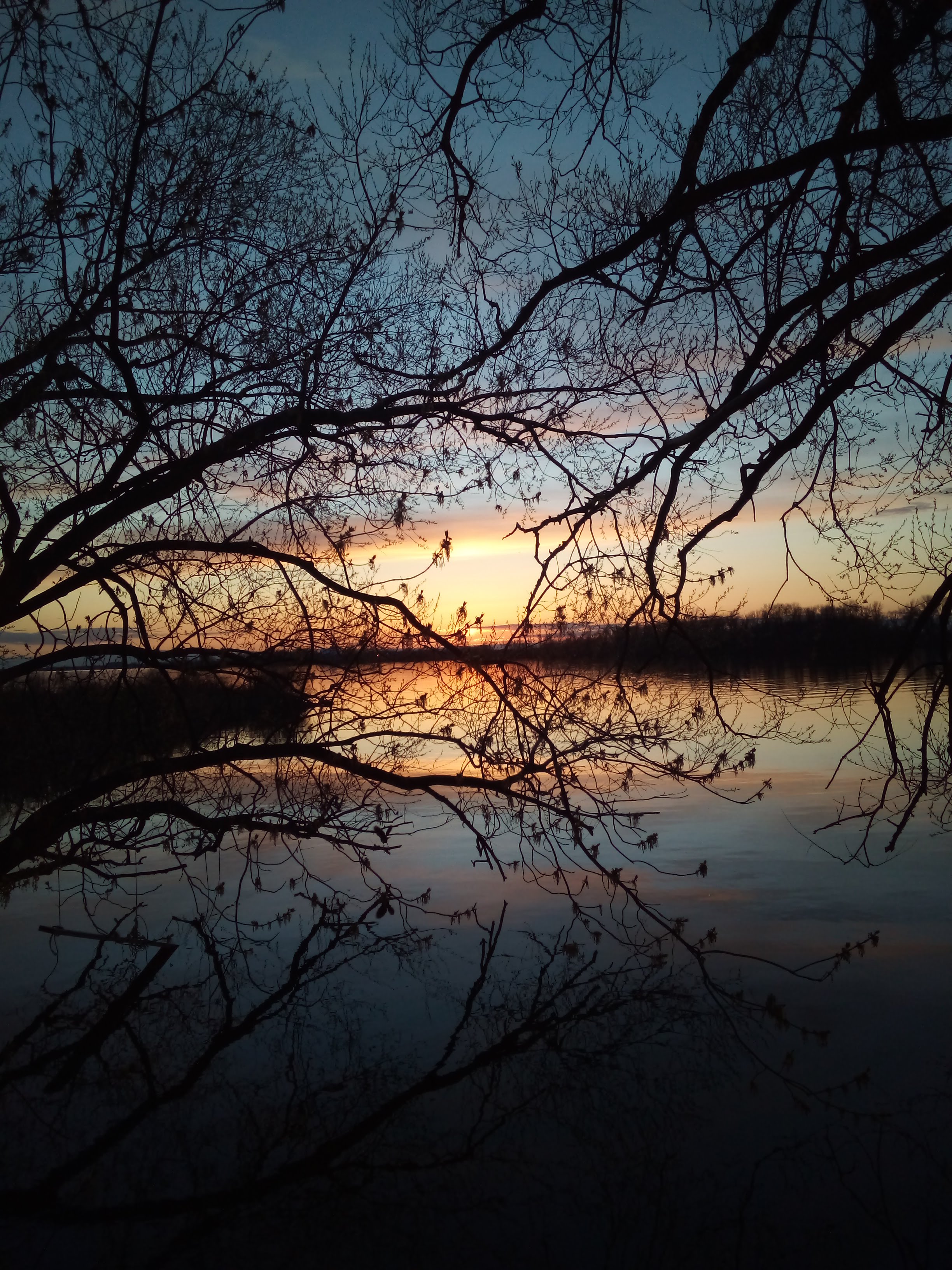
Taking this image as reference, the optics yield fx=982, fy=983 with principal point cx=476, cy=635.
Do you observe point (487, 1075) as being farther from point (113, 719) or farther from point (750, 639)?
point (113, 719)

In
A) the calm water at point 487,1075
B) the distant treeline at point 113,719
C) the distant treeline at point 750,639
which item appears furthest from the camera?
the distant treeline at point 113,719

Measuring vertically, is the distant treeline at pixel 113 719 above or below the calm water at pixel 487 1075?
above

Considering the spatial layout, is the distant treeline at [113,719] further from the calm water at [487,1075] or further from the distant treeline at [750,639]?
the distant treeline at [750,639]

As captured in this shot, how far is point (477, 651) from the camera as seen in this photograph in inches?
242

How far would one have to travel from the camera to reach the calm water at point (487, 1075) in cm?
299

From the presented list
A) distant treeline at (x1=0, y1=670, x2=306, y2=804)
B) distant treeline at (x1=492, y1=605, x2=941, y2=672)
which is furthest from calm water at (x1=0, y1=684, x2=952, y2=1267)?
distant treeline at (x1=0, y1=670, x2=306, y2=804)

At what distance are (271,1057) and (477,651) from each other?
2697mm

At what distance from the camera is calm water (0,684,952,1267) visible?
299cm

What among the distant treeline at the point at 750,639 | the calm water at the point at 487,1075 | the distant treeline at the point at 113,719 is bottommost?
the calm water at the point at 487,1075

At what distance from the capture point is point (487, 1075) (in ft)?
13.2

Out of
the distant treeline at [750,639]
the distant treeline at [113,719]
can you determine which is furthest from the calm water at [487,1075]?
the distant treeline at [113,719]

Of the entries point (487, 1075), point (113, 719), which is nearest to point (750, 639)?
point (487, 1075)

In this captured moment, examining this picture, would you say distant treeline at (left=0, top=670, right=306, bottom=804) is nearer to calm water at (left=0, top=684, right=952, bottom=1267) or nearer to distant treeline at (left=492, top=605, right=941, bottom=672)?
calm water at (left=0, top=684, right=952, bottom=1267)

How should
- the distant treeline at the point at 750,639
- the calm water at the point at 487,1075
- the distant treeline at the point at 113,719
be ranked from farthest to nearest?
the distant treeline at the point at 113,719
the distant treeline at the point at 750,639
the calm water at the point at 487,1075
